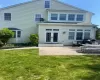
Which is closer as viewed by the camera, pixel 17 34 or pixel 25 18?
pixel 17 34

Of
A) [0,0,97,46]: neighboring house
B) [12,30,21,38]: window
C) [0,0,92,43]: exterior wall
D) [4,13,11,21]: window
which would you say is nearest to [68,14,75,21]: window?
[0,0,97,46]: neighboring house

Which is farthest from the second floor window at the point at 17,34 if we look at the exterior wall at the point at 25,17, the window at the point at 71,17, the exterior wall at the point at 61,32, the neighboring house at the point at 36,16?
the window at the point at 71,17

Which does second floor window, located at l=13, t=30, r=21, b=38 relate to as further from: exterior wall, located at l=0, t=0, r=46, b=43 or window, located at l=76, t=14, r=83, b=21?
window, located at l=76, t=14, r=83, b=21

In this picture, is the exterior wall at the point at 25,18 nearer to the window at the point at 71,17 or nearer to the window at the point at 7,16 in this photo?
the window at the point at 7,16

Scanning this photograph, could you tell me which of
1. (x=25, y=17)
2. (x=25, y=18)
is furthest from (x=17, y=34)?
(x=25, y=17)

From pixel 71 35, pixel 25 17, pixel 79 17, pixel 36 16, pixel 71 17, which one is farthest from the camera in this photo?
pixel 79 17

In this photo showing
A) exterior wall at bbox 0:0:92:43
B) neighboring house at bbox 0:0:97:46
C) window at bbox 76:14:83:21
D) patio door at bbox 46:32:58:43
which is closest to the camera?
patio door at bbox 46:32:58:43

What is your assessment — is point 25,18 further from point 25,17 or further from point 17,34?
point 17,34

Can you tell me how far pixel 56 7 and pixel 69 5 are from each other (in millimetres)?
2602

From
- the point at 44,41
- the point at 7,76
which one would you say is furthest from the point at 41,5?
the point at 7,76

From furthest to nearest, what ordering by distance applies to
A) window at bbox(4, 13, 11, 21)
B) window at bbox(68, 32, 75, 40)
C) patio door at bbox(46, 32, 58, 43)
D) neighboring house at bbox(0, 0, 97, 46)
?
Result: window at bbox(4, 13, 11, 21)
neighboring house at bbox(0, 0, 97, 46)
window at bbox(68, 32, 75, 40)
patio door at bbox(46, 32, 58, 43)

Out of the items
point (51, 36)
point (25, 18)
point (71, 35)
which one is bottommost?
point (51, 36)

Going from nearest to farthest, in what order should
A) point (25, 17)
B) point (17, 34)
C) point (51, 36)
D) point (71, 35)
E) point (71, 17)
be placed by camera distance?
point (51, 36)
point (71, 35)
point (17, 34)
point (25, 17)
point (71, 17)

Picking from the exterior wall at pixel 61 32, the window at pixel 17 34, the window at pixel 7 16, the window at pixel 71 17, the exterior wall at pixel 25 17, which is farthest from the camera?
the window at pixel 71 17
